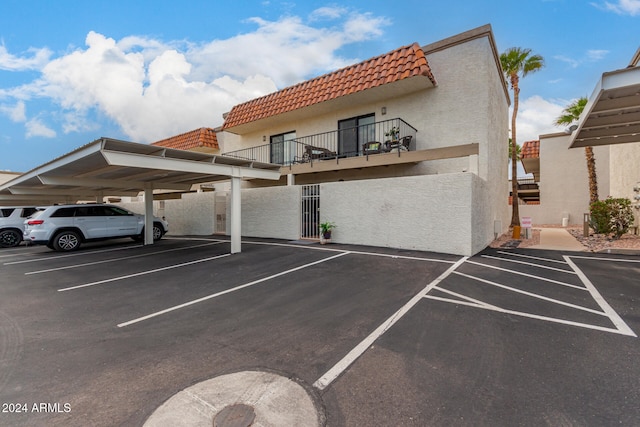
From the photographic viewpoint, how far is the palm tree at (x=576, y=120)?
15.1 meters

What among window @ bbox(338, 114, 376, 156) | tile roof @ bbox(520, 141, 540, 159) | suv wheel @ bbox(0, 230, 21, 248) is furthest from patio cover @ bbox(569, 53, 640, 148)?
suv wheel @ bbox(0, 230, 21, 248)

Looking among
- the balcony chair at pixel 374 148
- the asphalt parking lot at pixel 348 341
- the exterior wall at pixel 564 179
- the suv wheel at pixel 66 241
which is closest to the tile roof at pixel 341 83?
the balcony chair at pixel 374 148

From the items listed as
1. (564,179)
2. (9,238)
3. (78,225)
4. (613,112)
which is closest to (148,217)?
(78,225)

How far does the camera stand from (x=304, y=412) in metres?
2.21

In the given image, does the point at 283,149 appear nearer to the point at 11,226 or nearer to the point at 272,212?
the point at 272,212

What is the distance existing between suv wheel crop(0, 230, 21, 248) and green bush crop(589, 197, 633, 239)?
83.2ft

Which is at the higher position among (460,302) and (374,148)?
(374,148)

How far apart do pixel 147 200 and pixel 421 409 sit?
12.8 meters

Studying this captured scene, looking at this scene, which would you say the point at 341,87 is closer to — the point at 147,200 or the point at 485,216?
the point at 485,216

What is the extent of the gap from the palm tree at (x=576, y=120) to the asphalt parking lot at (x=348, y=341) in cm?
1141

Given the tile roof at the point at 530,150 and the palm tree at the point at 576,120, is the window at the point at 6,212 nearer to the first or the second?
the palm tree at the point at 576,120

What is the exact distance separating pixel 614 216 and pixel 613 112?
5.85m

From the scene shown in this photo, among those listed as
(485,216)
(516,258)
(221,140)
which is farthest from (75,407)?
(221,140)

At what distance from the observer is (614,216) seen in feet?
35.5
